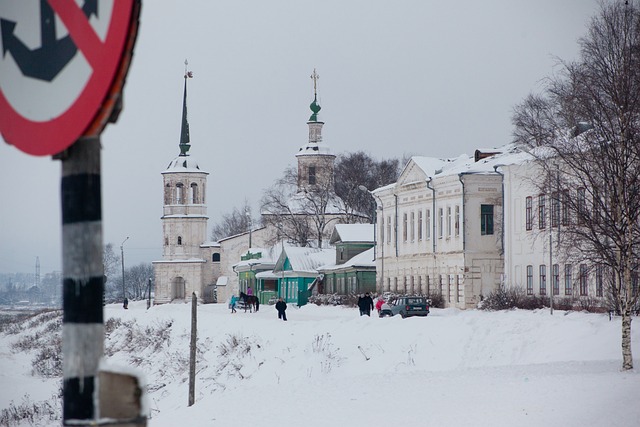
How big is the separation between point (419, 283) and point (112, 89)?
60.3 metres

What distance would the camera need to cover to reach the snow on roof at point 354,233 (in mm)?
76875

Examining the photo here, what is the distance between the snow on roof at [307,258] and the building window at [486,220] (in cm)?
2655

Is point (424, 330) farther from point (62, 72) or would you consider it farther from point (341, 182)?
point (341, 182)

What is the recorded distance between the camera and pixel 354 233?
253ft

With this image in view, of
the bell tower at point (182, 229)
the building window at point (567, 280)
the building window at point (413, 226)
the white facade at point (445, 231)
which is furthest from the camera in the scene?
the bell tower at point (182, 229)

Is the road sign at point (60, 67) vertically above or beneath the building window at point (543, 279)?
above

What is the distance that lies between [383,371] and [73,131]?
32.4m

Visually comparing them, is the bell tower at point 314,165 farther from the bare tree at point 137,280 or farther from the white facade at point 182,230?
the bare tree at point 137,280

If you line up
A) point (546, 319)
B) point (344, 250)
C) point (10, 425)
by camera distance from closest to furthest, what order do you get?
point (10, 425), point (546, 319), point (344, 250)

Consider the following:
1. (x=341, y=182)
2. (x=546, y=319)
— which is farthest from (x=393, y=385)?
(x=341, y=182)

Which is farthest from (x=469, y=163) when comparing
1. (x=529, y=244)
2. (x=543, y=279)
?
(x=543, y=279)

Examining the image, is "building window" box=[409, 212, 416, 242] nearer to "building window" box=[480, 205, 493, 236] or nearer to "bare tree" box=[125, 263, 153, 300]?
"building window" box=[480, 205, 493, 236]

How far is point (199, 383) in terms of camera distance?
40.3 metres

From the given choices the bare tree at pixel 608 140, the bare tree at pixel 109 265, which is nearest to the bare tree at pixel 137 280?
the bare tree at pixel 109 265
